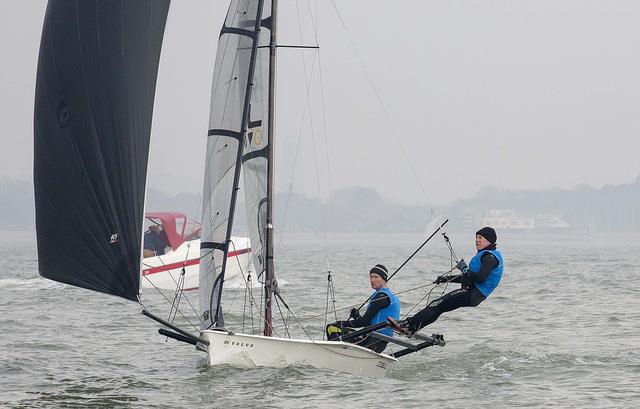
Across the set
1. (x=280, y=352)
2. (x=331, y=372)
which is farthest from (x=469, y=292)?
(x=280, y=352)

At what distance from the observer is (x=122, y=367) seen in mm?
14781

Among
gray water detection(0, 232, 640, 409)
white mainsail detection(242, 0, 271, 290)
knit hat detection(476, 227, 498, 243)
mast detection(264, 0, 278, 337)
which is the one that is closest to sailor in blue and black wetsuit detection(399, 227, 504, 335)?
knit hat detection(476, 227, 498, 243)

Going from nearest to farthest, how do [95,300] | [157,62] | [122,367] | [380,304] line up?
[157,62] → [380,304] → [122,367] → [95,300]

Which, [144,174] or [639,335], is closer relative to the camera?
[144,174]

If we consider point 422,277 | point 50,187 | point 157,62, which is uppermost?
point 157,62

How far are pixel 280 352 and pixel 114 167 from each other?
127 inches

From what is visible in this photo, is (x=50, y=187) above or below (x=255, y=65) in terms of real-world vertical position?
below

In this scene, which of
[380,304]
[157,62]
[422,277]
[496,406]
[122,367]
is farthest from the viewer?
[422,277]

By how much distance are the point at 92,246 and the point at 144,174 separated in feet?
3.48

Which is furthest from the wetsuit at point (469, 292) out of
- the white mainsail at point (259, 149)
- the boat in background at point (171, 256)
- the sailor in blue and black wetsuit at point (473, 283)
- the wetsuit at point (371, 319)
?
the boat in background at point (171, 256)

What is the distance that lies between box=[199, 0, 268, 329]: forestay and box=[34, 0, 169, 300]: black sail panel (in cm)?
142

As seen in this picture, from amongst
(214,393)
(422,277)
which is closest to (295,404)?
(214,393)

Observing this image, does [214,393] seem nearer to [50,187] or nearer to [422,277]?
[50,187]

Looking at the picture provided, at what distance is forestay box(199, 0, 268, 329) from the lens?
13.7 metres
